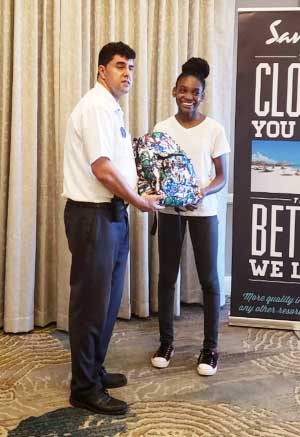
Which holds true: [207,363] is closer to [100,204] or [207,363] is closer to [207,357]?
[207,357]

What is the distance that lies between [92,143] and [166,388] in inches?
47.6

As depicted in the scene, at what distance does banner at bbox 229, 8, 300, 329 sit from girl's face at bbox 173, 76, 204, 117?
2.22ft

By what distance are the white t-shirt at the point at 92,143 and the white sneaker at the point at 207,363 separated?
3.38ft

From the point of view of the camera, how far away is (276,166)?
10.6ft

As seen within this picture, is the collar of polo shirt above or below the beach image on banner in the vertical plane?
above

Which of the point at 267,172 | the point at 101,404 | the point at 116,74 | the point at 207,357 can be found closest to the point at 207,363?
the point at 207,357

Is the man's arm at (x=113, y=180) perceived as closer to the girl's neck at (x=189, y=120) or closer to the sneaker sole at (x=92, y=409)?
the girl's neck at (x=189, y=120)

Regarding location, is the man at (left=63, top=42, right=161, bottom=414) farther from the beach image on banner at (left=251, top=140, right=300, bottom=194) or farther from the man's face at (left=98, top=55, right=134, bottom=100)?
the beach image on banner at (left=251, top=140, right=300, bottom=194)

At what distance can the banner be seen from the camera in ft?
10.2

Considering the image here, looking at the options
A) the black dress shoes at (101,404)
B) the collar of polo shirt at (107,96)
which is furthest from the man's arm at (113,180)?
the black dress shoes at (101,404)

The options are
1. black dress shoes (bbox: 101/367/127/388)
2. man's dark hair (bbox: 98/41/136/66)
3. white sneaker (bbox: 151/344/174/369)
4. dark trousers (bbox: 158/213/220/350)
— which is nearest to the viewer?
man's dark hair (bbox: 98/41/136/66)

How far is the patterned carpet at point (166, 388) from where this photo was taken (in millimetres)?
2217

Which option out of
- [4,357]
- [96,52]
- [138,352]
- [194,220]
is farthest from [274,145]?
[4,357]

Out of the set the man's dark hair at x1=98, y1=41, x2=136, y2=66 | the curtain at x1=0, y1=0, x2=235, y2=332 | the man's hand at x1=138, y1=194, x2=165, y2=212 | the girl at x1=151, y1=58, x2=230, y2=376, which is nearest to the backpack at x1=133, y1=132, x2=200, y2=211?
the man's hand at x1=138, y1=194, x2=165, y2=212
